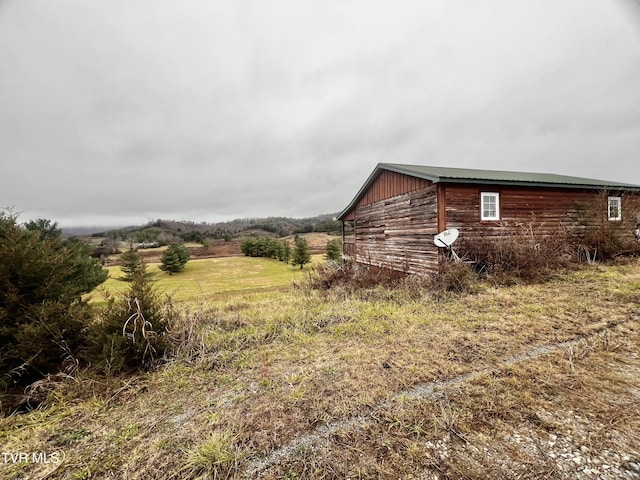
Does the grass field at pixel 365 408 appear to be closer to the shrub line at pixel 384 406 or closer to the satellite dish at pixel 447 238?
the shrub line at pixel 384 406

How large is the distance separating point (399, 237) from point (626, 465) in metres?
10.9

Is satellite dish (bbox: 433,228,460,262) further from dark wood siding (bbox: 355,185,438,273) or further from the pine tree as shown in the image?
the pine tree

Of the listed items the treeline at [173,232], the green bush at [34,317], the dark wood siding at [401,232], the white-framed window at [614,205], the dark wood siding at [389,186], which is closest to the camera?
the green bush at [34,317]

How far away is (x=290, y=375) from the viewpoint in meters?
3.10

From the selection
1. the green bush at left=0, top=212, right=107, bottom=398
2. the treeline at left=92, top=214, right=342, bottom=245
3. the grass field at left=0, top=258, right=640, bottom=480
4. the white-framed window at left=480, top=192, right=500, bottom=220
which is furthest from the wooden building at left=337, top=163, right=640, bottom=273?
the treeline at left=92, top=214, right=342, bottom=245

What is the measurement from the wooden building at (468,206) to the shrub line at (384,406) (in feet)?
21.1

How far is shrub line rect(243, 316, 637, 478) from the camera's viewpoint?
72.5 inches

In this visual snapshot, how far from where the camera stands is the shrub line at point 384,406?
1.84 m

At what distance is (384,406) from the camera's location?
2.37 metres

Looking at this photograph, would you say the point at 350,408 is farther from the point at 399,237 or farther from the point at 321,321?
the point at 399,237

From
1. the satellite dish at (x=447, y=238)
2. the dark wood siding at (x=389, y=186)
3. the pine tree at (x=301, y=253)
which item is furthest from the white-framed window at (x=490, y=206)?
the pine tree at (x=301, y=253)

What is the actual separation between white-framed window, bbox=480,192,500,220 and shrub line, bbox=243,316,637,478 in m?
→ 7.46

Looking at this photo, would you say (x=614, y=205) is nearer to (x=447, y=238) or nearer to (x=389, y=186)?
(x=447, y=238)

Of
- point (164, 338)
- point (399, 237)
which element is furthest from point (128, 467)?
point (399, 237)
